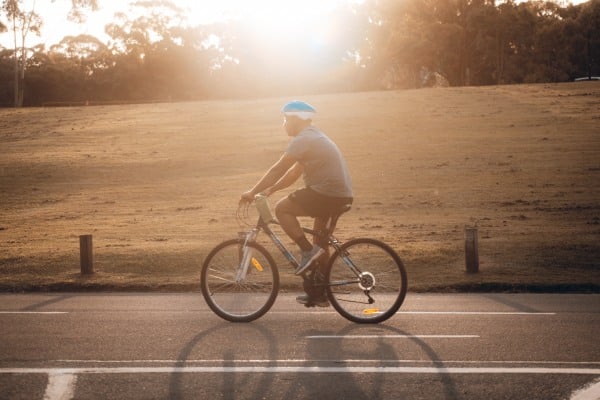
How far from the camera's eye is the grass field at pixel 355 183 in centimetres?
1493

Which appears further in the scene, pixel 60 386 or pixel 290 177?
pixel 290 177

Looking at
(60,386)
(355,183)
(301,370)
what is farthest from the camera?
(355,183)

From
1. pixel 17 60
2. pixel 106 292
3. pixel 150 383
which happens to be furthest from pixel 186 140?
pixel 17 60

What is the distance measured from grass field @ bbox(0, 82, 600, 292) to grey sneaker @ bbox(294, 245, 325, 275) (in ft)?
13.9

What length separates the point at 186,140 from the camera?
42.8 metres

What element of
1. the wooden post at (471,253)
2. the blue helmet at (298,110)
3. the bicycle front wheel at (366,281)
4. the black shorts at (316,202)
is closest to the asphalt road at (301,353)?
the bicycle front wheel at (366,281)

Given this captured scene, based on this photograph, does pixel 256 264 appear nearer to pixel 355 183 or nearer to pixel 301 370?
pixel 301 370

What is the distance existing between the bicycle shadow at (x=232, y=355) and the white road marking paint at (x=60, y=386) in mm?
729

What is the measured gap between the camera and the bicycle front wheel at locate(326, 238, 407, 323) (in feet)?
27.5

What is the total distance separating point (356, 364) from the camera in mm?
6617

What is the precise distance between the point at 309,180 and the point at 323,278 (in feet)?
3.45

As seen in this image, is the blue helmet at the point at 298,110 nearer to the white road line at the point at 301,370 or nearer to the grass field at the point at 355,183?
the white road line at the point at 301,370

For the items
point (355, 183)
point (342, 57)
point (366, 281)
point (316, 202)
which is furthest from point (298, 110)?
point (342, 57)

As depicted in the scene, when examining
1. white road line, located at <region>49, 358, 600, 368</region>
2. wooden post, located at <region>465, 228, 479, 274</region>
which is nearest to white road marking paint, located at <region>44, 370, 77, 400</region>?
white road line, located at <region>49, 358, 600, 368</region>
